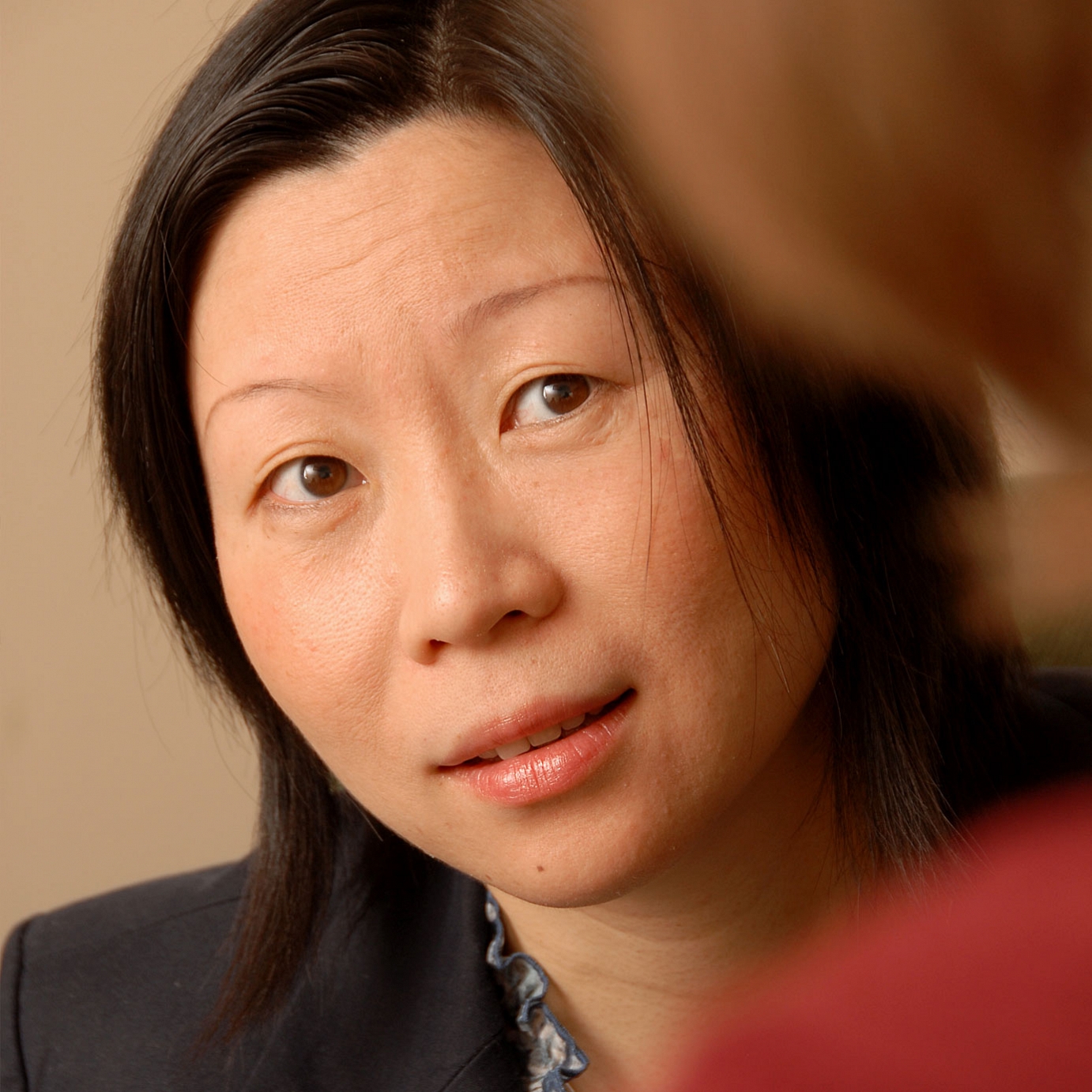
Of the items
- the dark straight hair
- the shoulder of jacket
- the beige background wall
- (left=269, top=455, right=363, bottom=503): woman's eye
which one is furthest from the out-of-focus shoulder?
(left=269, top=455, right=363, bottom=503): woman's eye

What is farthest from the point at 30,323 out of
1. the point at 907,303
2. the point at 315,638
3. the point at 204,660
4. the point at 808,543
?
the point at 907,303

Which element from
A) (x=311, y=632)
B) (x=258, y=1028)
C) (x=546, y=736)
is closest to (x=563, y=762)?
(x=546, y=736)

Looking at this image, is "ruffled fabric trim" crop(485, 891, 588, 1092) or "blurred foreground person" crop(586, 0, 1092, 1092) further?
"ruffled fabric trim" crop(485, 891, 588, 1092)

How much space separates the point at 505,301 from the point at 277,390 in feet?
0.36

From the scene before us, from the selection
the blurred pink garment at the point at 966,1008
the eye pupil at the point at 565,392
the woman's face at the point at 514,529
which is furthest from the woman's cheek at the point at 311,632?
the blurred pink garment at the point at 966,1008

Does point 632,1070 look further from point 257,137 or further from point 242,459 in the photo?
point 257,137

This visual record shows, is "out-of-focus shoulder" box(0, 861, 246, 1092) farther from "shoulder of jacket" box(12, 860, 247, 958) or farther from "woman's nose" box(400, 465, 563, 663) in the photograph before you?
"woman's nose" box(400, 465, 563, 663)

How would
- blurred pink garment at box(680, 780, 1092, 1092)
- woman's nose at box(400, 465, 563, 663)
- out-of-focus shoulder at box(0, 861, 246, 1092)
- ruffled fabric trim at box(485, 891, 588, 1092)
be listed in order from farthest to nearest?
out-of-focus shoulder at box(0, 861, 246, 1092), ruffled fabric trim at box(485, 891, 588, 1092), woman's nose at box(400, 465, 563, 663), blurred pink garment at box(680, 780, 1092, 1092)

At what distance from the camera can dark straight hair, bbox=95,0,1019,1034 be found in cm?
46

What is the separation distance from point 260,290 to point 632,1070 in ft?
1.36

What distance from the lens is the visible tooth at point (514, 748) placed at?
19.1 inches

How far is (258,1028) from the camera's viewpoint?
70 cm

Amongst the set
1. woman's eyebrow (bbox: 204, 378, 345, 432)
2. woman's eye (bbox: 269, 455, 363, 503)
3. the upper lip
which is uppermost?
woman's eyebrow (bbox: 204, 378, 345, 432)

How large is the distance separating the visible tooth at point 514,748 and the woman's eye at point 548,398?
13 centimetres
